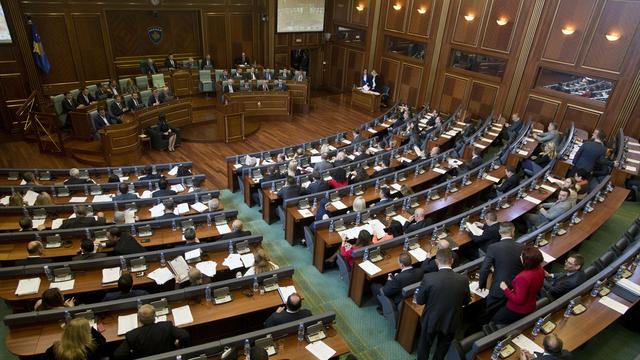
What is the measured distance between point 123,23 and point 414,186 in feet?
40.2

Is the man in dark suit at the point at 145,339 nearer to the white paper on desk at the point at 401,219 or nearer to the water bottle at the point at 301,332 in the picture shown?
the water bottle at the point at 301,332

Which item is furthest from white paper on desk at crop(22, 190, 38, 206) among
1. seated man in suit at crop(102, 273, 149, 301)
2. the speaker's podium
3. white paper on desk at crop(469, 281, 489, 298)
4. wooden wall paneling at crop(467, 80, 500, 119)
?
wooden wall paneling at crop(467, 80, 500, 119)

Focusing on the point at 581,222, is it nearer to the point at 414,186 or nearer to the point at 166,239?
the point at 414,186

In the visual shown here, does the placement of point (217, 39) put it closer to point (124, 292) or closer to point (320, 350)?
point (124, 292)

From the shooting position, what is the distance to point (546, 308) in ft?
15.0

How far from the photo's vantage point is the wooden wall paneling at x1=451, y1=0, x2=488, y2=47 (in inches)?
517

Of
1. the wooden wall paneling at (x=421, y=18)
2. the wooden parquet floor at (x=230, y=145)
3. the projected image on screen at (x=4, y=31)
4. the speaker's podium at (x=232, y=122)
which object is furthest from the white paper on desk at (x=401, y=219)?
the projected image on screen at (x=4, y=31)

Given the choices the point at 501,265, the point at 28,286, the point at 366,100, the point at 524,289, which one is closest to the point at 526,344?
the point at 524,289

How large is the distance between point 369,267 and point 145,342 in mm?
3033

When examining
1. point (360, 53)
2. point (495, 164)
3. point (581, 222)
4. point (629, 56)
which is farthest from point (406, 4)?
point (581, 222)

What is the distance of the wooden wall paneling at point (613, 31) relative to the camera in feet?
33.0

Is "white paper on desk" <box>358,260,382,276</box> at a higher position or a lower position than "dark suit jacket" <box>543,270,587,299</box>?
lower

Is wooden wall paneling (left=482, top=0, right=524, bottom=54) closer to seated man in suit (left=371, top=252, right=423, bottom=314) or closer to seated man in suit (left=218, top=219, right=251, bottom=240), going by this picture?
seated man in suit (left=371, top=252, right=423, bottom=314)

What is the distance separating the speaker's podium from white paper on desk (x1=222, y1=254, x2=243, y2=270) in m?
7.21
